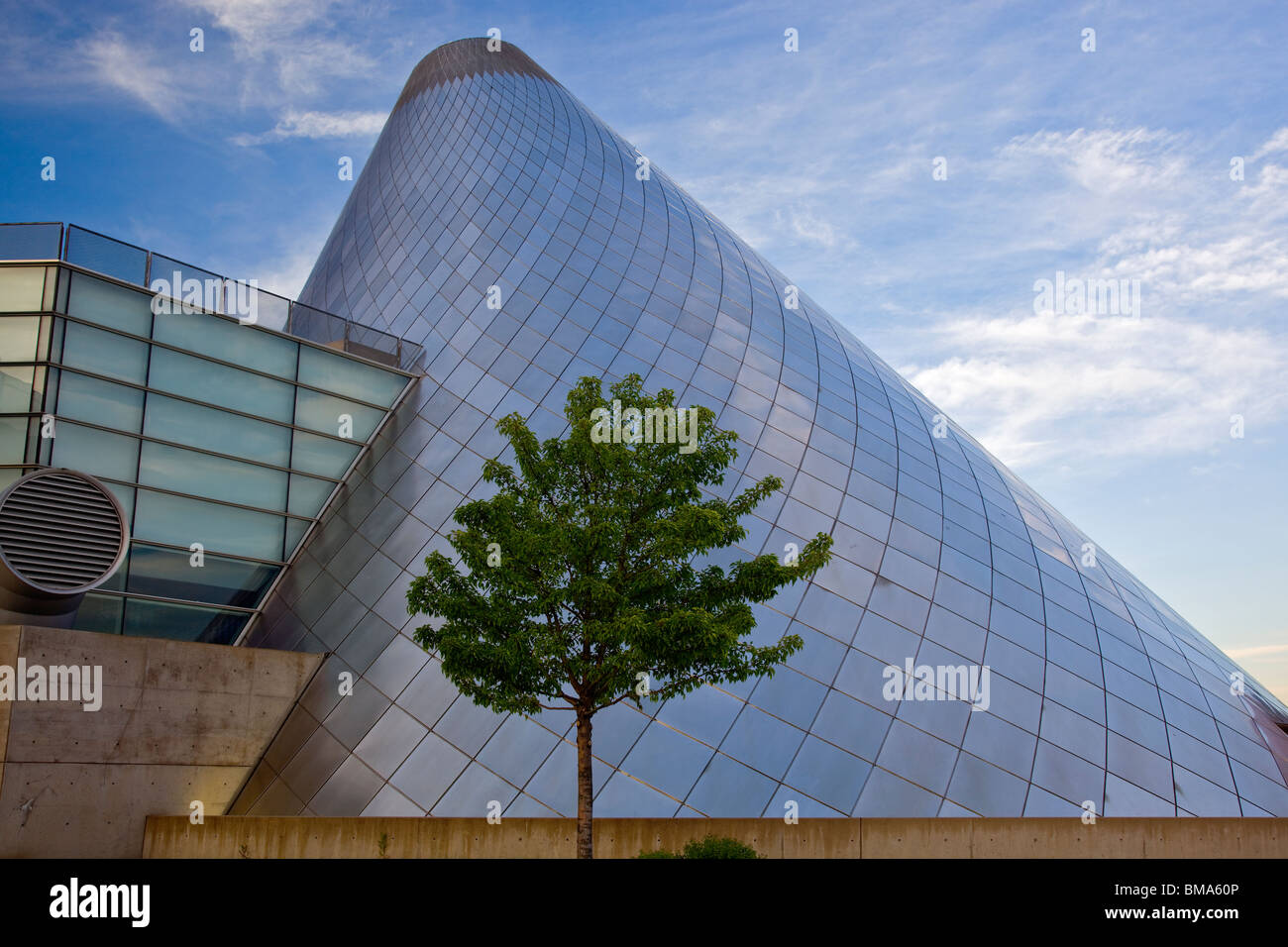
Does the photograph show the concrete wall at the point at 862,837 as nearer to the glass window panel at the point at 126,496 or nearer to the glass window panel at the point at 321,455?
the glass window panel at the point at 126,496

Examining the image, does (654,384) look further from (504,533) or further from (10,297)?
(10,297)

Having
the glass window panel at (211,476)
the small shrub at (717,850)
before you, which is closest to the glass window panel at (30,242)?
the glass window panel at (211,476)

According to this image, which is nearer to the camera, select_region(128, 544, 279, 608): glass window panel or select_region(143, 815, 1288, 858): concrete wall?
select_region(143, 815, 1288, 858): concrete wall

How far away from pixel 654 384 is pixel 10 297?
588 inches

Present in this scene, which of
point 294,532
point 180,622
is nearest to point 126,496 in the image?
point 180,622

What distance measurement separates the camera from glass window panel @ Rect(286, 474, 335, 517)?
24269mm

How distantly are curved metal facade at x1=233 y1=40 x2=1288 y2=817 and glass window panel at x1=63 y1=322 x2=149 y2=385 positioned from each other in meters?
5.86

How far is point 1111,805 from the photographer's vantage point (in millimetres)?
18641

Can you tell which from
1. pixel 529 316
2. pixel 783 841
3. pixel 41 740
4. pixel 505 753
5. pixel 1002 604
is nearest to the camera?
pixel 783 841

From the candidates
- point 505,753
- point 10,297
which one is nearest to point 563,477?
point 505,753

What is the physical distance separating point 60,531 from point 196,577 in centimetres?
437

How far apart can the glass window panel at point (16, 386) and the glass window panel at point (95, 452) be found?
85cm

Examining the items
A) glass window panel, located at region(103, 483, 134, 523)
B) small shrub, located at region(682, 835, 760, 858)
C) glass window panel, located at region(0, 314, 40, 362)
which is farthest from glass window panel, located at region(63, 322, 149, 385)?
small shrub, located at region(682, 835, 760, 858)

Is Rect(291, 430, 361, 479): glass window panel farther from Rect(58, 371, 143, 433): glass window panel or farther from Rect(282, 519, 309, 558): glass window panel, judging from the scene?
Rect(58, 371, 143, 433): glass window panel
